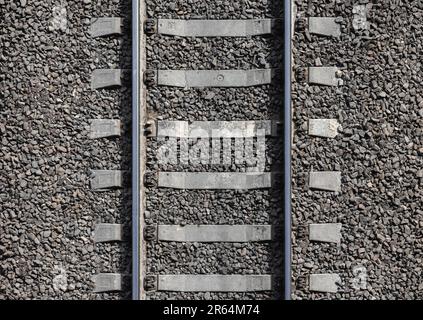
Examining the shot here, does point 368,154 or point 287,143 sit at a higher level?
point 287,143

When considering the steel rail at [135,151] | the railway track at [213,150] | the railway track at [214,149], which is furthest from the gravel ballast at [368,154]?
the steel rail at [135,151]

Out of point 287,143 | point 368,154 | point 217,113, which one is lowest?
point 368,154

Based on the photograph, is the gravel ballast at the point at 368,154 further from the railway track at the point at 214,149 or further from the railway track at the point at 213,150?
the railway track at the point at 214,149

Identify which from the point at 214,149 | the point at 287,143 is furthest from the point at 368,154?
the point at 214,149

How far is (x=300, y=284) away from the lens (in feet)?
13.3

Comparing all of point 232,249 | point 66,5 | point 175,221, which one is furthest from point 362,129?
point 66,5

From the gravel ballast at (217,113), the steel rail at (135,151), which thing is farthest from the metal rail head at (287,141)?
the steel rail at (135,151)

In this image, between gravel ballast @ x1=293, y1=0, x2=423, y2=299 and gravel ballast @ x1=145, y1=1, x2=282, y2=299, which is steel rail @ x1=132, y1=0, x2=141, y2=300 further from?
gravel ballast @ x1=293, y1=0, x2=423, y2=299

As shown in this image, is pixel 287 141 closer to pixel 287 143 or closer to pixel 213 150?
pixel 287 143

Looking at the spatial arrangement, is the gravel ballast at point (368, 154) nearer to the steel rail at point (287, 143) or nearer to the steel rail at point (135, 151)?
the steel rail at point (287, 143)

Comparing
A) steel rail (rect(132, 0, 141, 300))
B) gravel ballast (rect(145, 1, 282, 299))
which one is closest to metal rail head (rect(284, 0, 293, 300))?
gravel ballast (rect(145, 1, 282, 299))

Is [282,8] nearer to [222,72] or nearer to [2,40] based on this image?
[222,72]

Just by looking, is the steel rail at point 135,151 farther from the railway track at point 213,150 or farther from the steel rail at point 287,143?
the steel rail at point 287,143

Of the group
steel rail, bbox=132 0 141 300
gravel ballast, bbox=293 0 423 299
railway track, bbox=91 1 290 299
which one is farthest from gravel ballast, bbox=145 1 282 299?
gravel ballast, bbox=293 0 423 299
